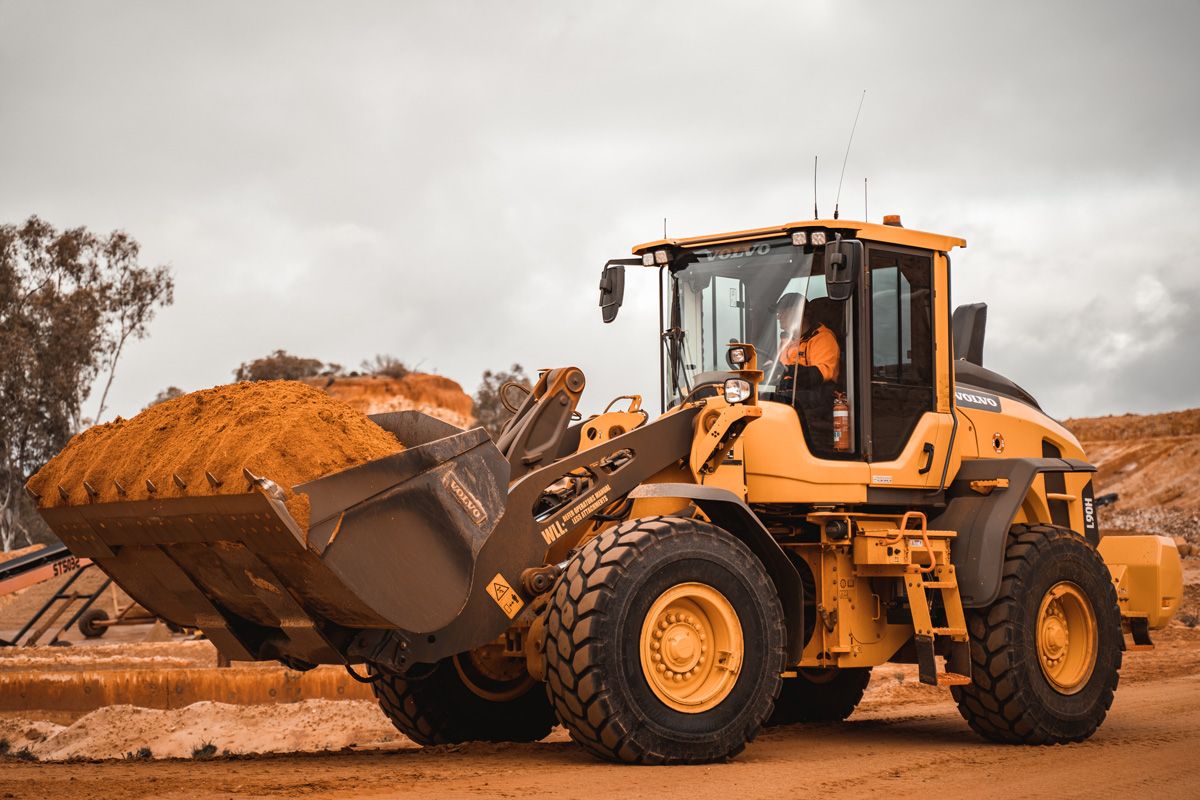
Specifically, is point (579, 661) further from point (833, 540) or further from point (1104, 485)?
point (1104, 485)

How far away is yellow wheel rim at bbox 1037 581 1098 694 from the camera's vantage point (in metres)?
10.2

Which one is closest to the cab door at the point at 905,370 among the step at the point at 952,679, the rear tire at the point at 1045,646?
the rear tire at the point at 1045,646

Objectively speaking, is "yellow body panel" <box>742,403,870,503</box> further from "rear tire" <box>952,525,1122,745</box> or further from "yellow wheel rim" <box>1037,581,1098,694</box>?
"yellow wheel rim" <box>1037,581,1098,694</box>

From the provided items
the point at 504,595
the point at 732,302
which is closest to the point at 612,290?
the point at 732,302

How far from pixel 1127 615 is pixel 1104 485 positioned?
4028 cm

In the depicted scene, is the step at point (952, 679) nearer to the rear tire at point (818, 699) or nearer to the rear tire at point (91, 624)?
the rear tire at point (818, 699)

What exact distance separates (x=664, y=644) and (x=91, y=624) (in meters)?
18.5

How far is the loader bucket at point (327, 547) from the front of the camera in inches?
282

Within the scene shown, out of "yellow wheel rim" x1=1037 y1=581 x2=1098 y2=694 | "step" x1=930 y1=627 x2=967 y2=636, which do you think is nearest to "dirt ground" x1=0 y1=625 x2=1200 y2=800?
"yellow wheel rim" x1=1037 y1=581 x2=1098 y2=694

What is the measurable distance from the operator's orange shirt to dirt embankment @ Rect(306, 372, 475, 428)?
41688mm

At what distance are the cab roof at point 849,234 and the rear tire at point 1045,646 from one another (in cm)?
215

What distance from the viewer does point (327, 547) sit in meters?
7.07

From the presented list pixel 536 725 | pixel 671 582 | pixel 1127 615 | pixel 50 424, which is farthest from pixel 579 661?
pixel 50 424

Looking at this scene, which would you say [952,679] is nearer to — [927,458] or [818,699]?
[927,458]
